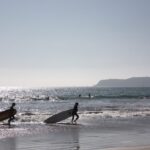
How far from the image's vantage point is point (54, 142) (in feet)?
58.0

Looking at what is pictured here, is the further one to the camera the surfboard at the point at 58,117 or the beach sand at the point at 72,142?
the surfboard at the point at 58,117

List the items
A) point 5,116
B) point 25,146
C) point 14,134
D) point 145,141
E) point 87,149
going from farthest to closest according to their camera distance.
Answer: point 5,116, point 14,134, point 145,141, point 25,146, point 87,149

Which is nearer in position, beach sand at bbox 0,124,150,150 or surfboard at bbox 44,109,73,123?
beach sand at bbox 0,124,150,150

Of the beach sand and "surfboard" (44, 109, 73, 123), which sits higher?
"surfboard" (44, 109, 73, 123)

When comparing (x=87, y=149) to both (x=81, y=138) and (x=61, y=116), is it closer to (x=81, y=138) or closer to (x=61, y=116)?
(x=81, y=138)

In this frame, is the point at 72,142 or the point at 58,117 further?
the point at 58,117

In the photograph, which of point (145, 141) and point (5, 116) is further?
point (5, 116)

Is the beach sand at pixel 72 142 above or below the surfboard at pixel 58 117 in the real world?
below

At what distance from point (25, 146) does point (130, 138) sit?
5151mm

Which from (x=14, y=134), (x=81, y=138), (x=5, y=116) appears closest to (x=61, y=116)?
(x=5, y=116)

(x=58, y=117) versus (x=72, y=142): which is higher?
(x=58, y=117)

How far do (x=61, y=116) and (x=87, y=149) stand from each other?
15878 millimetres

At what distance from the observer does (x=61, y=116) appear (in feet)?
102

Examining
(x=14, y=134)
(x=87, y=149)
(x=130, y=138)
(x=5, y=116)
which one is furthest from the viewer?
(x=5, y=116)
